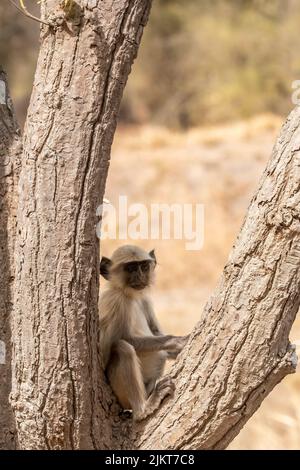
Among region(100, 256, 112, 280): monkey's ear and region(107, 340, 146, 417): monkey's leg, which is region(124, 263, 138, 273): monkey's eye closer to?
region(100, 256, 112, 280): monkey's ear

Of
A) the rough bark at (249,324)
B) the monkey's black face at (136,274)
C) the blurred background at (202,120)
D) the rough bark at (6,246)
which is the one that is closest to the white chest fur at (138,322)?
the monkey's black face at (136,274)

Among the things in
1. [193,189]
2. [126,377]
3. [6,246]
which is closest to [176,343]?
[126,377]

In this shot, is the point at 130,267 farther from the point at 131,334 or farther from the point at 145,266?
the point at 131,334

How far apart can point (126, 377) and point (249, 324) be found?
133 cm

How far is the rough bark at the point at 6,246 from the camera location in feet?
14.3

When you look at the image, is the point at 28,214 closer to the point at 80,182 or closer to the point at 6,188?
the point at 80,182

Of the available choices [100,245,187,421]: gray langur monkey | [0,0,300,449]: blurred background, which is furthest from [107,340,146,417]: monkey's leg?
[0,0,300,449]: blurred background

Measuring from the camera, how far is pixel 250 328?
366cm

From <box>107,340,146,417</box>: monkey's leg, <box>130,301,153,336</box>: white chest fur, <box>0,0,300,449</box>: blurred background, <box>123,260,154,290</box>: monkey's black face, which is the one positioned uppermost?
<box>0,0,300,449</box>: blurred background

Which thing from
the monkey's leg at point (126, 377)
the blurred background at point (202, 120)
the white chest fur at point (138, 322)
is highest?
the blurred background at point (202, 120)

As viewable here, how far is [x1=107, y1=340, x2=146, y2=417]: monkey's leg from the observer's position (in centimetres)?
458

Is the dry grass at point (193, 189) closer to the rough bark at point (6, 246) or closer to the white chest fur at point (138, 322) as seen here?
the white chest fur at point (138, 322)

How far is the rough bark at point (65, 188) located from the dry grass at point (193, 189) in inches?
338
